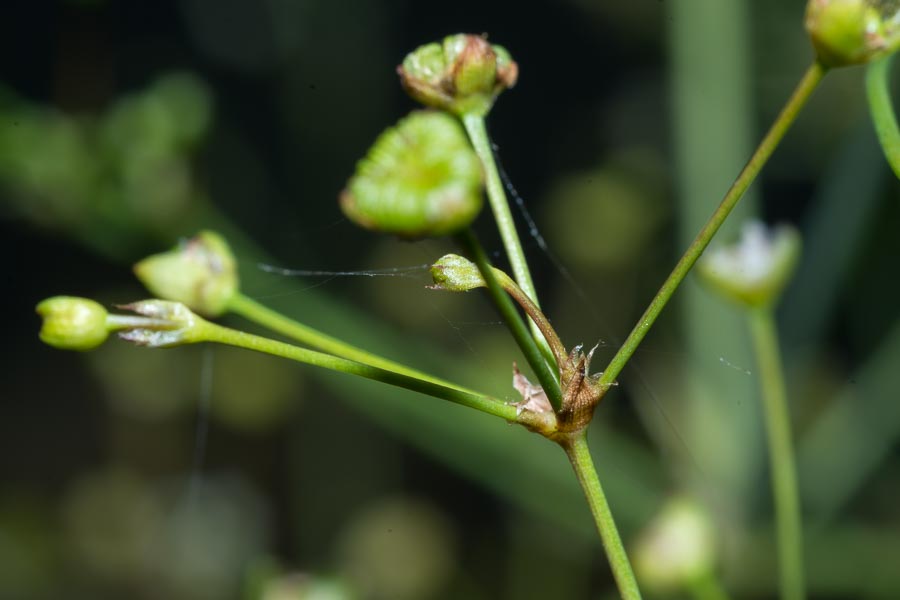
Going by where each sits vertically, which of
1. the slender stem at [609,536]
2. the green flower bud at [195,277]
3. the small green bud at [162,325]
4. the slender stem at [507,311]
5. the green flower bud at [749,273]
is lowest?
the slender stem at [609,536]

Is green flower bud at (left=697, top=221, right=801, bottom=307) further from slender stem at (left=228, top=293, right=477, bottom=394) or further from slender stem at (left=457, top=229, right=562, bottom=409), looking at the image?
slender stem at (left=457, top=229, right=562, bottom=409)

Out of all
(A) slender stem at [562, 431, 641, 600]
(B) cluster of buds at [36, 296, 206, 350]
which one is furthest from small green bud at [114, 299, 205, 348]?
(A) slender stem at [562, 431, 641, 600]

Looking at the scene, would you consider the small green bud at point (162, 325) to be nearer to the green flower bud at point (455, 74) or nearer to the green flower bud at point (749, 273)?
the green flower bud at point (455, 74)

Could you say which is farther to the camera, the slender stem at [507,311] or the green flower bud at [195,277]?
the green flower bud at [195,277]

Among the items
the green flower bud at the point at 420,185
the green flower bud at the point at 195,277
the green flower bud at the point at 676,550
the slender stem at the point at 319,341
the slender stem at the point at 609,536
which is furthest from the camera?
the green flower bud at the point at 676,550

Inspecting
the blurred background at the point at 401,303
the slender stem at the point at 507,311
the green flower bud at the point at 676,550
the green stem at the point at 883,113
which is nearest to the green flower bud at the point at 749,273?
the green flower bud at the point at 676,550

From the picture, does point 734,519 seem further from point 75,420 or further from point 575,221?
point 75,420
